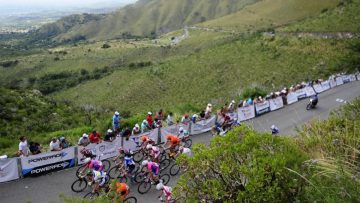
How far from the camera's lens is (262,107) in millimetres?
30531

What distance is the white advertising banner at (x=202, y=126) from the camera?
2523cm

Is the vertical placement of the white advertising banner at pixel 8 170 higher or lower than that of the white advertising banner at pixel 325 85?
higher

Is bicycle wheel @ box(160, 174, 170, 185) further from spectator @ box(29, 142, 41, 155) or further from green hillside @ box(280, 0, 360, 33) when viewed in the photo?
green hillside @ box(280, 0, 360, 33)

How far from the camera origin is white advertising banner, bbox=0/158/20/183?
660 inches

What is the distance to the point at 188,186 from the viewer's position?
914 centimetres

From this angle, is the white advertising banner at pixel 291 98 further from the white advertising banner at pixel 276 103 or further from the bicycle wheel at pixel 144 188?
the bicycle wheel at pixel 144 188

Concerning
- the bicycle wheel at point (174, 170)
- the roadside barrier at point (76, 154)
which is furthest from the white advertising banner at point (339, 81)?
the bicycle wheel at point (174, 170)

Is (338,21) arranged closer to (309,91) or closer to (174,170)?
(309,91)

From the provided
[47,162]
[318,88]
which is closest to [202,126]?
[47,162]

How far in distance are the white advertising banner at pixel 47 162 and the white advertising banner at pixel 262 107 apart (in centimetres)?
1552

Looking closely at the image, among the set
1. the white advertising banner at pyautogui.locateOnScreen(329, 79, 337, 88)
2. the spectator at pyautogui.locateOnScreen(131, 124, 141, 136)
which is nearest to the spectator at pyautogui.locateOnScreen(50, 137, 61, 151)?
the spectator at pyautogui.locateOnScreen(131, 124, 141, 136)

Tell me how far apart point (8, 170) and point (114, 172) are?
174 inches

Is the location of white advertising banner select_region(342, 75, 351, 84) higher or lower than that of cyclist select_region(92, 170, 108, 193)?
lower

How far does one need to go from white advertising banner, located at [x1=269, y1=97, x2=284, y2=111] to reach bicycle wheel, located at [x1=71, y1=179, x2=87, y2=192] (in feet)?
62.4
